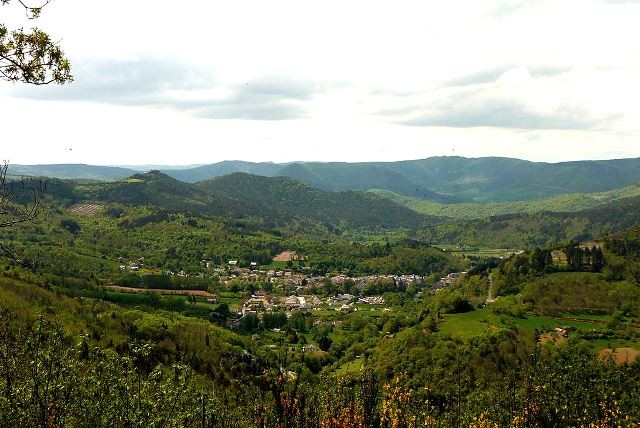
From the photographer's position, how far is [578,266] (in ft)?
448

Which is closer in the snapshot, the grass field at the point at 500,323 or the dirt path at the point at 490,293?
the grass field at the point at 500,323

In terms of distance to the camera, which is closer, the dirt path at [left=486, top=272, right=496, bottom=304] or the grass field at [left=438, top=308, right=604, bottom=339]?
the grass field at [left=438, top=308, right=604, bottom=339]

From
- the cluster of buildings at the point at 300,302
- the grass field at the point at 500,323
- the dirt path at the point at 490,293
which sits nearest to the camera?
the grass field at the point at 500,323

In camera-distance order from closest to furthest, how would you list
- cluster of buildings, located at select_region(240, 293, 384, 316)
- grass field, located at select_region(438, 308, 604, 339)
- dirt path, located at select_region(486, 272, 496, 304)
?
grass field, located at select_region(438, 308, 604, 339) → dirt path, located at select_region(486, 272, 496, 304) → cluster of buildings, located at select_region(240, 293, 384, 316)

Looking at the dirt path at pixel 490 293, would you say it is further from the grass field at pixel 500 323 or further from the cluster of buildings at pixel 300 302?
the cluster of buildings at pixel 300 302

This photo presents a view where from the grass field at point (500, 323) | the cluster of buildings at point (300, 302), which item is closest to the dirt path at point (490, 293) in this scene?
the grass field at point (500, 323)

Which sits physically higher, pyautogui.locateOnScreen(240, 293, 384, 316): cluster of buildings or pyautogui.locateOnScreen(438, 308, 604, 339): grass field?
pyautogui.locateOnScreen(438, 308, 604, 339): grass field

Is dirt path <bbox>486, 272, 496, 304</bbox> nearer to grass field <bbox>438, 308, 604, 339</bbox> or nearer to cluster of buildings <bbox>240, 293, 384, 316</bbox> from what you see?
grass field <bbox>438, 308, 604, 339</bbox>

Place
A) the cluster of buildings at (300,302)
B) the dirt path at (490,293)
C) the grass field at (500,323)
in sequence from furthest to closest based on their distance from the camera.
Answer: the cluster of buildings at (300,302), the dirt path at (490,293), the grass field at (500,323)

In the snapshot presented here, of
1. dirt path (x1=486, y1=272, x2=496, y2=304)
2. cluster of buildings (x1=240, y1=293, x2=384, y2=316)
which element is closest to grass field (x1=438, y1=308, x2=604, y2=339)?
dirt path (x1=486, y1=272, x2=496, y2=304)

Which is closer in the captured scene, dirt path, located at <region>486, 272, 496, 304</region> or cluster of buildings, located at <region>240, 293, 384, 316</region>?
dirt path, located at <region>486, 272, 496, 304</region>

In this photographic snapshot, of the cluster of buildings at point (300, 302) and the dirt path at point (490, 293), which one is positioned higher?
the dirt path at point (490, 293)

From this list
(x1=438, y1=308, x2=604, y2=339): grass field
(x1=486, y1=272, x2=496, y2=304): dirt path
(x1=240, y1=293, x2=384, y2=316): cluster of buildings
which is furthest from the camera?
(x1=240, y1=293, x2=384, y2=316): cluster of buildings

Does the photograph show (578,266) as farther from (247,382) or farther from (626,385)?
(247,382)
